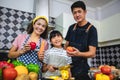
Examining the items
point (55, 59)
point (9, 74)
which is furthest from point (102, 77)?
point (9, 74)

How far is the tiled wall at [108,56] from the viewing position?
2847 mm

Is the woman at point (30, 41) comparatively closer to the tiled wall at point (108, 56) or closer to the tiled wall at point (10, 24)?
the tiled wall at point (10, 24)

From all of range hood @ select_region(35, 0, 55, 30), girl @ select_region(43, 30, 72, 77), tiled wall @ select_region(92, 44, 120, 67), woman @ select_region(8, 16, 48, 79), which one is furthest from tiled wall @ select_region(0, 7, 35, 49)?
tiled wall @ select_region(92, 44, 120, 67)

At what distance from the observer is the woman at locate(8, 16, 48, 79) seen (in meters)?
1.12

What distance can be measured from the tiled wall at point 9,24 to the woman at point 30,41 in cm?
112

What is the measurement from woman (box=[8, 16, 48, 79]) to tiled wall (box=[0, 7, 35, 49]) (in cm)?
112

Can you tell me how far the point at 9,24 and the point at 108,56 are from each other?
1815mm

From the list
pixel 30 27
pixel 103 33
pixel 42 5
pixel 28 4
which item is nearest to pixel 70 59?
pixel 30 27

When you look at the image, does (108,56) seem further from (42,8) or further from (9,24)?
(9,24)

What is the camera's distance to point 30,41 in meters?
1.22

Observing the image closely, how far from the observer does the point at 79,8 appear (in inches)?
48.3

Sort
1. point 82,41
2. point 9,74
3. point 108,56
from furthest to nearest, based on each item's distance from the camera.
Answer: point 108,56 → point 82,41 → point 9,74

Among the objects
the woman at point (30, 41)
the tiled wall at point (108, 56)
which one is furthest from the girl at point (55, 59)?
the tiled wall at point (108, 56)

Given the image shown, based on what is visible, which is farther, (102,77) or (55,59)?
(55,59)
